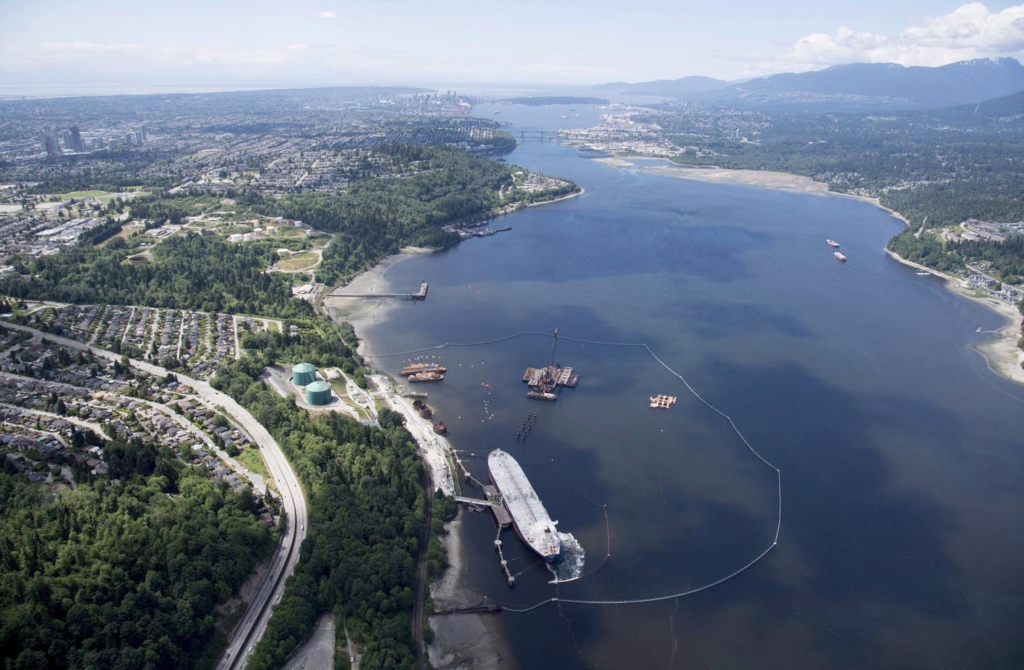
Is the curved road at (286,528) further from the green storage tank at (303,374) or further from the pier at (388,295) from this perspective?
the pier at (388,295)

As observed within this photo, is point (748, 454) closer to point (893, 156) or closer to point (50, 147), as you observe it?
point (893, 156)

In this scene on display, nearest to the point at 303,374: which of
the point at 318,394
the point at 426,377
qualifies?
the point at 318,394

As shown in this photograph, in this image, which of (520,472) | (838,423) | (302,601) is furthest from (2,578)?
(838,423)

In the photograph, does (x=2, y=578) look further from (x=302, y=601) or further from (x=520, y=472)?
(x=520, y=472)

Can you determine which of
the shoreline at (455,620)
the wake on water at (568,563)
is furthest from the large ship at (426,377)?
the wake on water at (568,563)

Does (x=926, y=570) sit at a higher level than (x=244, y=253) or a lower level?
lower
